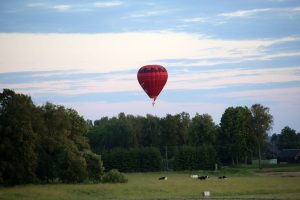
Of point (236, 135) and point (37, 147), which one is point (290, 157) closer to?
point (236, 135)

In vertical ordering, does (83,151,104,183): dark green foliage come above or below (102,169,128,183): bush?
above

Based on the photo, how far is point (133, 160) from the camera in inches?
4771

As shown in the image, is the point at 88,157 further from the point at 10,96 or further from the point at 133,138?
the point at 133,138

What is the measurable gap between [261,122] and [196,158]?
14.5 meters

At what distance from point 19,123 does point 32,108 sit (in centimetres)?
811

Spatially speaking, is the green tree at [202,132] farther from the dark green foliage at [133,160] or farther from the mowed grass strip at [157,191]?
the mowed grass strip at [157,191]

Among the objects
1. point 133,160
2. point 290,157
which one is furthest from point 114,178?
point 290,157

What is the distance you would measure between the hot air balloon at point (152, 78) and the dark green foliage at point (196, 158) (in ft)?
114

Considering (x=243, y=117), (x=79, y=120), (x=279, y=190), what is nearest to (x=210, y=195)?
(x=279, y=190)

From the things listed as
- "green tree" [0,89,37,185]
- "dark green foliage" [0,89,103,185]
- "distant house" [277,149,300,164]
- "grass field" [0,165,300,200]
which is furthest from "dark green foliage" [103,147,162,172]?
"grass field" [0,165,300,200]

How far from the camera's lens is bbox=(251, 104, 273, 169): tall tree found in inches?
4835

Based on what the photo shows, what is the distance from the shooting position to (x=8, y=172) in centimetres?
7481

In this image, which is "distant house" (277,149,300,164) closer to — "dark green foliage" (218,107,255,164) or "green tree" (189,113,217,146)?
"dark green foliage" (218,107,255,164)

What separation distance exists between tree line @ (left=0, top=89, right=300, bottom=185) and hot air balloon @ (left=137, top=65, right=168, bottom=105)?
12.0m
